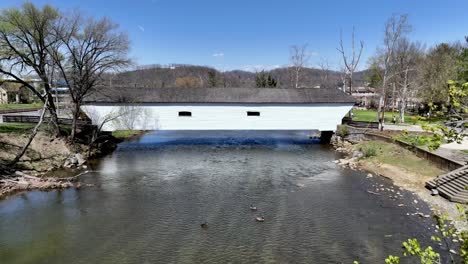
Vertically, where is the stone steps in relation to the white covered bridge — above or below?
below

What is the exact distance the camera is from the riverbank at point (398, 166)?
36.3 ft

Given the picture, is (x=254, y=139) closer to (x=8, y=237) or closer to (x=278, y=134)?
(x=278, y=134)

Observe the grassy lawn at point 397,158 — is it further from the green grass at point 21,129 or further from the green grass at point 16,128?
the green grass at point 16,128

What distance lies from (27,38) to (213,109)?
11.5 metres

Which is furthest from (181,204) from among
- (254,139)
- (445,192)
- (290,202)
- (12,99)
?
(12,99)

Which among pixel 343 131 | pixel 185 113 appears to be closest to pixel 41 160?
pixel 185 113

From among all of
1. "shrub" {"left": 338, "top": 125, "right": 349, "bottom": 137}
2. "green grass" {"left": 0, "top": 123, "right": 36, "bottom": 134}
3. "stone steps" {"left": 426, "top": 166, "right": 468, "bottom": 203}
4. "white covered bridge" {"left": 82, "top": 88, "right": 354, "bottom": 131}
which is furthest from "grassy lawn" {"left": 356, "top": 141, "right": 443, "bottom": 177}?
"green grass" {"left": 0, "top": 123, "right": 36, "bottom": 134}

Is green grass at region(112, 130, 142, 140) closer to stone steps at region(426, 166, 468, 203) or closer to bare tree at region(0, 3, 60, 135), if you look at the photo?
→ bare tree at region(0, 3, 60, 135)

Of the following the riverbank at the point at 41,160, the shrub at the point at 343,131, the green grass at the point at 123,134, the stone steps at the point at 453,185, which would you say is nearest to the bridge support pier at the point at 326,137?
the shrub at the point at 343,131

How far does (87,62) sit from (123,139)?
8.59 m

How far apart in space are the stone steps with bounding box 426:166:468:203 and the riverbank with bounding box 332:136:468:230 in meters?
0.26

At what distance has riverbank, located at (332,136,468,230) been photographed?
11069mm

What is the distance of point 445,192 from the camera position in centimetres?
1140

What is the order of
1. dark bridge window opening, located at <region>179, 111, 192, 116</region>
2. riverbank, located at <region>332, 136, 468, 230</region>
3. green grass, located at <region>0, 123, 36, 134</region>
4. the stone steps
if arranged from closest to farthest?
1. the stone steps
2. riverbank, located at <region>332, 136, 468, 230</region>
3. green grass, located at <region>0, 123, 36, 134</region>
4. dark bridge window opening, located at <region>179, 111, 192, 116</region>
